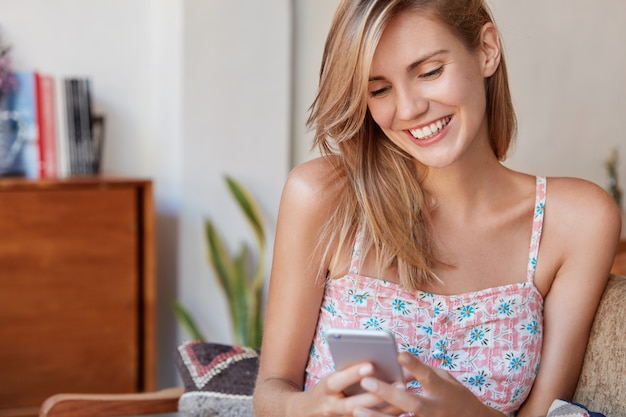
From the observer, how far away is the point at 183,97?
143 inches

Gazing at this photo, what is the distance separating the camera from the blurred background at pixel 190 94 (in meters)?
3.66

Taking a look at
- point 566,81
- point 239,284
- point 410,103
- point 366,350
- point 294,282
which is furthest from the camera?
point 566,81

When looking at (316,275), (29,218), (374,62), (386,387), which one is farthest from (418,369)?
(29,218)

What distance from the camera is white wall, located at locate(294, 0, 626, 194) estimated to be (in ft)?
14.0

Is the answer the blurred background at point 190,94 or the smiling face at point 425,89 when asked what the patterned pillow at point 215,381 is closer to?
the smiling face at point 425,89

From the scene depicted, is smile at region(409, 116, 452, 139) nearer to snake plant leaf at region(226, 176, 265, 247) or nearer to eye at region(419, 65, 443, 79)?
eye at region(419, 65, 443, 79)

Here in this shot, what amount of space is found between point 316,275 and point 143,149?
2.27m

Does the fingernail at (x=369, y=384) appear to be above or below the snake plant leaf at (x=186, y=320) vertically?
above

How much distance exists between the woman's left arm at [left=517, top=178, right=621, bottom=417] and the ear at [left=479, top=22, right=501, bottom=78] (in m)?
0.30

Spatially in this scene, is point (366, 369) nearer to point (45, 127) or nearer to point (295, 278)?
point (295, 278)

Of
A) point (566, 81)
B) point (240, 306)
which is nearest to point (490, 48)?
point (240, 306)

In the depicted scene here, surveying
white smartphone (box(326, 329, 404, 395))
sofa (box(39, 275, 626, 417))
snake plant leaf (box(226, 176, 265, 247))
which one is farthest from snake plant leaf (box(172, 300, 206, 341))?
white smartphone (box(326, 329, 404, 395))

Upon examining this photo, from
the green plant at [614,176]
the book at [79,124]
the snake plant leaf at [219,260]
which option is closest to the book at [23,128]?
the book at [79,124]

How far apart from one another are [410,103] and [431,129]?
0.23ft
